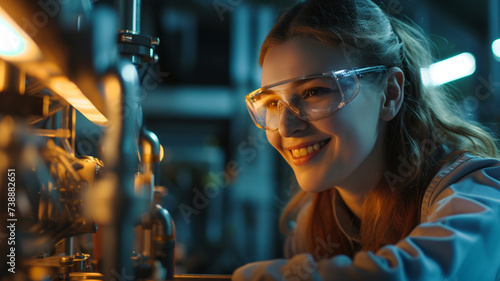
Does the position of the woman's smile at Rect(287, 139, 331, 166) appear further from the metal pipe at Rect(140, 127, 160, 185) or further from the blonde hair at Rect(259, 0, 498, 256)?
the metal pipe at Rect(140, 127, 160, 185)

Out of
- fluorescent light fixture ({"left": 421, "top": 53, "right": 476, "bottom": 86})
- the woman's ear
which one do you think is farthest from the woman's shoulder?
fluorescent light fixture ({"left": 421, "top": 53, "right": 476, "bottom": 86})

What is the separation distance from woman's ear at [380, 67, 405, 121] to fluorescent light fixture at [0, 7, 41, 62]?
0.79 meters

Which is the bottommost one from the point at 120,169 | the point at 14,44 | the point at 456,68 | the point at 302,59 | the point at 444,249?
the point at 444,249

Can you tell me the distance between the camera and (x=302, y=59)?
2.90ft

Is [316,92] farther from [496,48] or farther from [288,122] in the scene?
[496,48]

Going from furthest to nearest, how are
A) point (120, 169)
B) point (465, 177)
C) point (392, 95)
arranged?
point (392, 95)
point (465, 177)
point (120, 169)

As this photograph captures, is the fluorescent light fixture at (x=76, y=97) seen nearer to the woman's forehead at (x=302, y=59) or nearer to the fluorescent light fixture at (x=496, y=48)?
the woman's forehead at (x=302, y=59)

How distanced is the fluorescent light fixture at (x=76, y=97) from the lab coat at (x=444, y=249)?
0.27 meters

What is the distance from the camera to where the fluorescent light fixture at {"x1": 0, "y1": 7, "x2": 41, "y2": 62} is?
0.37 m

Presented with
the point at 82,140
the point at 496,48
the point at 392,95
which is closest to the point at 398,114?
the point at 392,95

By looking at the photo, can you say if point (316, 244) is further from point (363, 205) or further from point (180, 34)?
point (180, 34)

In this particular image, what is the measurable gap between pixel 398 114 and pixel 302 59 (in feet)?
1.06

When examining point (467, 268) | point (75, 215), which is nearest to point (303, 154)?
point (467, 268)

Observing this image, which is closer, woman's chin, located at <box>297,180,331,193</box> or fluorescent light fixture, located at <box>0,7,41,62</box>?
fluorescent light fixture, located at <box>0,7,41,62</box>
